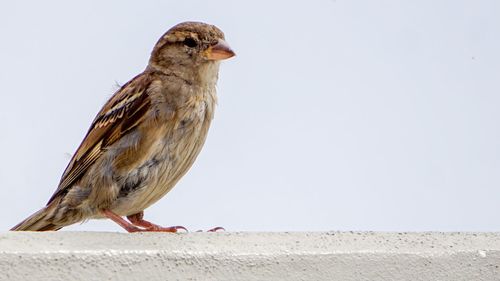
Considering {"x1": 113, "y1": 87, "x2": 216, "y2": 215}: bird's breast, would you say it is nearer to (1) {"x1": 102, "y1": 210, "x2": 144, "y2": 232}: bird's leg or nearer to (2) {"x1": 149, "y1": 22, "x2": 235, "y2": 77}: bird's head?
(1) {"x1": 102, "y1": 210, "x2": 144, "y2": 232}: bird's leg

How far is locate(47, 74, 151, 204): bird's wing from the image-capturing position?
3.74 m

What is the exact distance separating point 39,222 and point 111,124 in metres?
0.52

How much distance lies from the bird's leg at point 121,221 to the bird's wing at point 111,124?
240 mm

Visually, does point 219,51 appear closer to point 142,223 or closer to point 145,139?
point 145,139

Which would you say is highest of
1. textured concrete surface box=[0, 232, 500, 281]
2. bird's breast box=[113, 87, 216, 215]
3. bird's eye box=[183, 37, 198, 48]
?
bird's eye box=[183, 37, 198, 48]

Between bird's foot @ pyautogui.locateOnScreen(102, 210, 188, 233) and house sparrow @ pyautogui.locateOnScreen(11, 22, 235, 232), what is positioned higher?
house sparrow @ pyautogui.locateOnScreen(11, 22, 235, 232)

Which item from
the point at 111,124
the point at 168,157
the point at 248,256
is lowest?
the point at 248,256

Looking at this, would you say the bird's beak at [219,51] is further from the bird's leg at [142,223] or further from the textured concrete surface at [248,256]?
the textured concrete surface at [248,256]

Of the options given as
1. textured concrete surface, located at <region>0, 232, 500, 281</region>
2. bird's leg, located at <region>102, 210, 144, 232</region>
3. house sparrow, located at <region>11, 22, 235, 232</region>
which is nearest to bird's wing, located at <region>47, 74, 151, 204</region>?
house sparrow, located at <region>11, 22, 235, 232</region>

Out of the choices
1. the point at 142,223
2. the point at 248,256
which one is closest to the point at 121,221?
the point at 142,223

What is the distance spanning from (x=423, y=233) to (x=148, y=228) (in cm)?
136

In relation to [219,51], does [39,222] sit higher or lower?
lower

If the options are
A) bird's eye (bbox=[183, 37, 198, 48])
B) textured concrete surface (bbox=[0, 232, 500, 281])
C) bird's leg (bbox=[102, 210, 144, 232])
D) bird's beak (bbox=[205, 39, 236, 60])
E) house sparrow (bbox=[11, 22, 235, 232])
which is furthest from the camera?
bird's eye (bbox=[183, 37, 198, 48])

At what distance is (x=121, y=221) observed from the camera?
3576 mm
